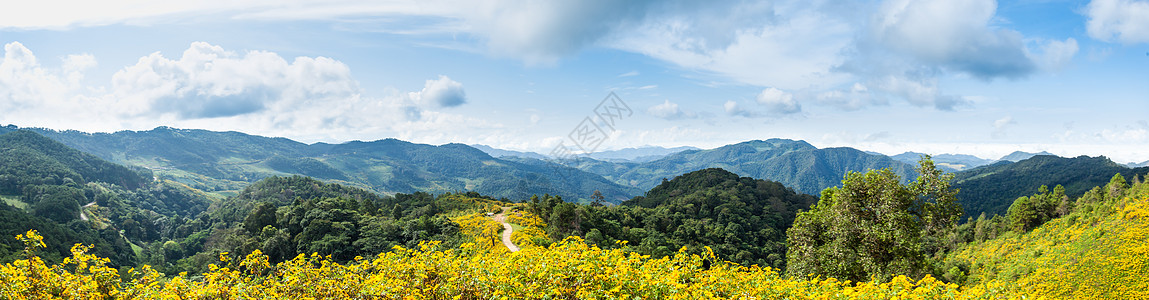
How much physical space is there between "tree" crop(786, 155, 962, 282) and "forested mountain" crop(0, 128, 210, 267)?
80905mm

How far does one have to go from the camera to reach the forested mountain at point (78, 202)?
7500 cm

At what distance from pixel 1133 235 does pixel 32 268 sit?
37.1 m

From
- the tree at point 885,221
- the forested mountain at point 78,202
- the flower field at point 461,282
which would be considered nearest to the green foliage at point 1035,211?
the tree at point 885,221

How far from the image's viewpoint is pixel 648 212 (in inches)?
2709

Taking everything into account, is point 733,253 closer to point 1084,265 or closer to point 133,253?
point 1084,265

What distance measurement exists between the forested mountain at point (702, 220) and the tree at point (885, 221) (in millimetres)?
21239

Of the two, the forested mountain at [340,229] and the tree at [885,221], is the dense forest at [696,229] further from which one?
the forested mountain at [340,229]

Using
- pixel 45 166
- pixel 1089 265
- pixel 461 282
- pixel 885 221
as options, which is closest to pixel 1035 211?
pixel 1089 265

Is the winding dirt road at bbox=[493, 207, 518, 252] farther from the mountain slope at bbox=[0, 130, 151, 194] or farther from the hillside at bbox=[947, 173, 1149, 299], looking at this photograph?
the mountain slope at bbox=[0, 130, 151, 194]

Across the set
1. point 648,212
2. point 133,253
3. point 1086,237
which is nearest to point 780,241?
point 648,212

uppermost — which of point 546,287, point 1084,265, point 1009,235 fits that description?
point 546,287

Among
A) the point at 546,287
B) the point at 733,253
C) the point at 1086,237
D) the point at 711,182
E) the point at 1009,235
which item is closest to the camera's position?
the point at 546,287

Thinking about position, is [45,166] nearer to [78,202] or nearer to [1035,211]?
[78,202]

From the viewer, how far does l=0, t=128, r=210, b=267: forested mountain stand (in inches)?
2953
